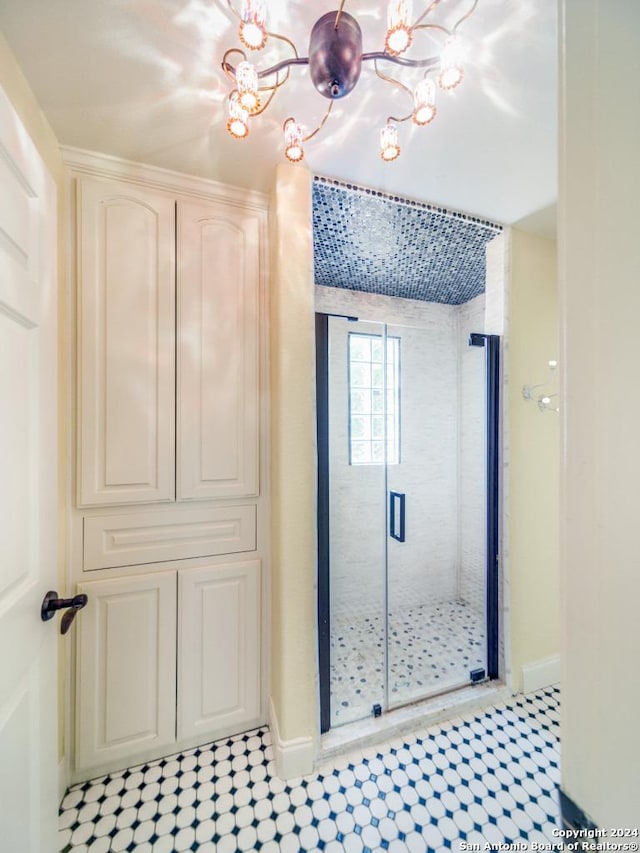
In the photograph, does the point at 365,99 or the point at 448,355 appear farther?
the point at 448,355

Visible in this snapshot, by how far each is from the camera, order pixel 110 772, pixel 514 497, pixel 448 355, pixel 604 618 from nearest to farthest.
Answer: pixel 604 618, pixel 110 772, pixel 514 497, pixel 448 355

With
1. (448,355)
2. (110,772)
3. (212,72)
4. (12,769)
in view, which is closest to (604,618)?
(12,769)

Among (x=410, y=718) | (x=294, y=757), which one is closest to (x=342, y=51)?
(x=294, y=757)

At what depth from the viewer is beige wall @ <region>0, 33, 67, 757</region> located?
96 centimetres

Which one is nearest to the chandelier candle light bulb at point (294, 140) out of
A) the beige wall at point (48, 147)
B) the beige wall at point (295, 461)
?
the beige wall at point (295, 461)

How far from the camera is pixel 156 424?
1.39 metres

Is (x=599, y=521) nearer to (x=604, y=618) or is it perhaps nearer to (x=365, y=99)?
(x=604, y=618)

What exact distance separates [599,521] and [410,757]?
5.64 ft

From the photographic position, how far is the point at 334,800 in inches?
48.7

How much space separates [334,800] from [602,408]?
171cm

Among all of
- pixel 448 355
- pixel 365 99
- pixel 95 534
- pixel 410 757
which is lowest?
pixel 410 757

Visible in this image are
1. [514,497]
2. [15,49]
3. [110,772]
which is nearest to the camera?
[15,49]

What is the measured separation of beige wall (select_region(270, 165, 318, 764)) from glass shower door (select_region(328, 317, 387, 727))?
85 centimetres

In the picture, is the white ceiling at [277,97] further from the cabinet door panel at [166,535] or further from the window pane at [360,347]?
the cabinet door panel at [166,535]
